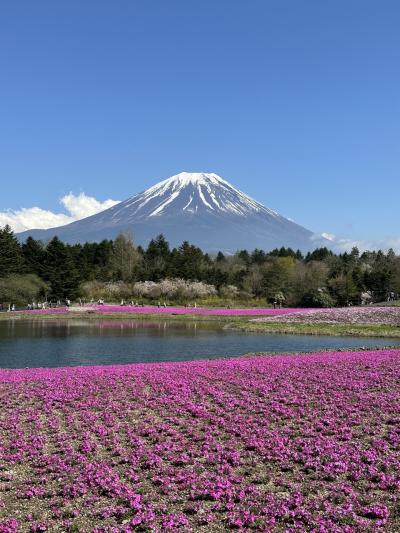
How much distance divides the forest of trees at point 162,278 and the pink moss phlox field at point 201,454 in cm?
6114

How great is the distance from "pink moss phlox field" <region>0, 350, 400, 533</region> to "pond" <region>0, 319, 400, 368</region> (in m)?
10.4

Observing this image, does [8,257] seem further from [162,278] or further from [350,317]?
[350,317]

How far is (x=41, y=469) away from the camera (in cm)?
986

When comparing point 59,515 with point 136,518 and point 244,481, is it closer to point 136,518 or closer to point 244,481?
point 136,518

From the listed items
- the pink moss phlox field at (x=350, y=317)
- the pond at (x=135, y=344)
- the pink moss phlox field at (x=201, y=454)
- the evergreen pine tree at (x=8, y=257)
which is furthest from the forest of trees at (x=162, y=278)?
the pink moss phlox field at (x=201, y=454)

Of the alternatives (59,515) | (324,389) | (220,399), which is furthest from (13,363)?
(59,515)

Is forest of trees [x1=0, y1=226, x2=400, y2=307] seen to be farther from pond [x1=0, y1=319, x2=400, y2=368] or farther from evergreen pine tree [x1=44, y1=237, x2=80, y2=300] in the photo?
pond [x1=0, y1=319, x2=400, y2=368]

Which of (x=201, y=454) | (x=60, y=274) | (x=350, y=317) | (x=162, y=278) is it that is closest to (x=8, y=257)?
(x=60, y=274)

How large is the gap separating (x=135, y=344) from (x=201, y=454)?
25.6 m

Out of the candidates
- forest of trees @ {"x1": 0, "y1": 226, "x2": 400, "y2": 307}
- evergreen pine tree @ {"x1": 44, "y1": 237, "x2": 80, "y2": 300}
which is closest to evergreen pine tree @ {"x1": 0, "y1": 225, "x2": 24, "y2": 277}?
forest of trees @ {"x1": 0, "y1": 226, "x2": 400, "y2": 307}

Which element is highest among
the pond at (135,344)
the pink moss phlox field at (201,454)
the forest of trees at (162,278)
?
the forest of trees at (162,278)

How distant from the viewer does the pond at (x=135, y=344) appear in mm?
28734

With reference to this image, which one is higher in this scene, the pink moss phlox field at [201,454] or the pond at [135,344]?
the pink moss phlox field at [201,454]

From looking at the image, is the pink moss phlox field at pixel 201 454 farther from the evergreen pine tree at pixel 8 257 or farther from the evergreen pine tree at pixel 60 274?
the evergreen pine tree at pixel 60 274
